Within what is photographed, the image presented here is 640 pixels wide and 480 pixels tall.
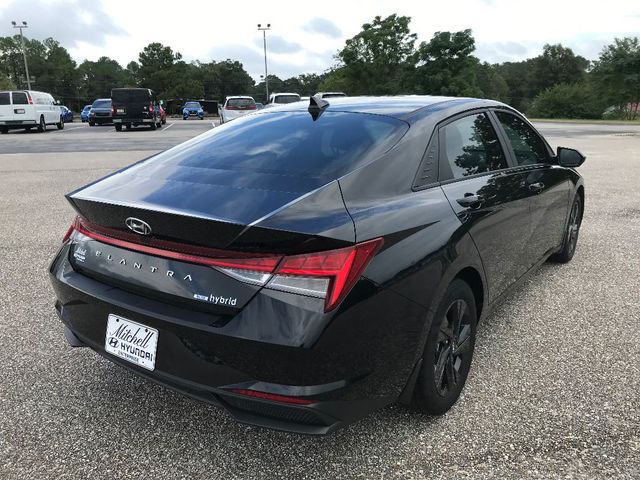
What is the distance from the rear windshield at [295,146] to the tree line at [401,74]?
42501 millimetres

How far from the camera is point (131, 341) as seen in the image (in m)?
2.22

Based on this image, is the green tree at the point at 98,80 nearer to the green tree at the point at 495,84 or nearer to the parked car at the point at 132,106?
the green tree at the point at 495,84

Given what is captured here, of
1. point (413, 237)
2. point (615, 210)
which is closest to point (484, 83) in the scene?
point (615, 210)

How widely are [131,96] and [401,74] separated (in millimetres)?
40431

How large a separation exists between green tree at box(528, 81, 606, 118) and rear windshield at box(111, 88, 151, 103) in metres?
52.6

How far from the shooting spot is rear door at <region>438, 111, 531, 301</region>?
275cm

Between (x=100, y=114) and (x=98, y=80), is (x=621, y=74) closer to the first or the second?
(x=100, y=114)

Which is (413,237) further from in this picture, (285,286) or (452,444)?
(452,444)

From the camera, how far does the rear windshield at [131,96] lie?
2600 cm

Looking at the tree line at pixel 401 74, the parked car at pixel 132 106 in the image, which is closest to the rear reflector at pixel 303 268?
the parked car at pixel 132 106

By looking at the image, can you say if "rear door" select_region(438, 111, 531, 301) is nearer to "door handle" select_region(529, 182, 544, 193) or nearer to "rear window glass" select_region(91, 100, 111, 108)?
"door handle" select_region(529, 182, 544, 193)

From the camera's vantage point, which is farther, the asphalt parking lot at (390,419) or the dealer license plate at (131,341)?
the asphalt parking lot at (390,419)

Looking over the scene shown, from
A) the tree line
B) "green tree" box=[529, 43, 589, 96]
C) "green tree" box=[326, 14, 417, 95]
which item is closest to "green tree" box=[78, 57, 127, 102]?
the tree line

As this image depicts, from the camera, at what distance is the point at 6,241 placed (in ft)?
19.4
